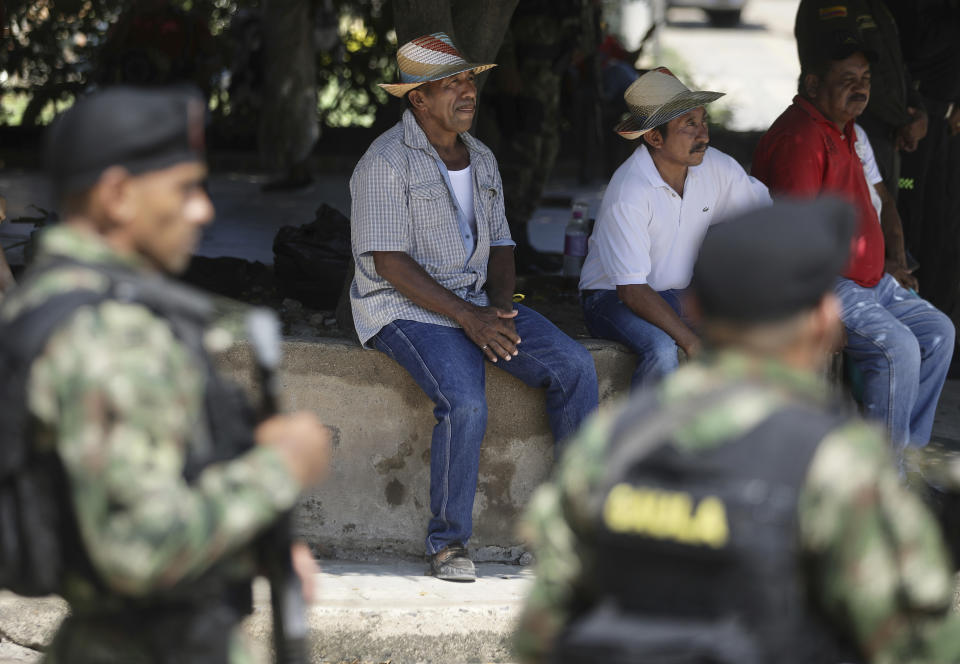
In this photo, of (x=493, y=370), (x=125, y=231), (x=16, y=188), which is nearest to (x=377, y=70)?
(x=16, y=188)

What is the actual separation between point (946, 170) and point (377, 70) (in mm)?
6563

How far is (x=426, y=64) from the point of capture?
475cm

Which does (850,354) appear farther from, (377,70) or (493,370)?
(377,70)

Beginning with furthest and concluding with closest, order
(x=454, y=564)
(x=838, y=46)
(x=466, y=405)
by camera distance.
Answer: (x=838, y=46) < (x=454, y=564) < (x=466, y=405)

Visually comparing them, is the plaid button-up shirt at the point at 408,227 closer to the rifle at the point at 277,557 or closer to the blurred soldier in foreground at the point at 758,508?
the rifle at the point at 277,557

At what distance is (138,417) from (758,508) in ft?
2.99

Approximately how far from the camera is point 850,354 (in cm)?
504

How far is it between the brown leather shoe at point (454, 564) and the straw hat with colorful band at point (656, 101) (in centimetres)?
166

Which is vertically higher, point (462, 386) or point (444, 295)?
point (444, 295)

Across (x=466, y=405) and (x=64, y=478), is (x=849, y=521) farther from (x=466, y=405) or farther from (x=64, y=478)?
(x=466, y=405)

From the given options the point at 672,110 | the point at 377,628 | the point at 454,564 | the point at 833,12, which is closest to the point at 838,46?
the point at 833,12

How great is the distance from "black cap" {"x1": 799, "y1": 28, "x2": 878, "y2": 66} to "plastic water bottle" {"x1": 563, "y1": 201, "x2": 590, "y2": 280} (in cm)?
127

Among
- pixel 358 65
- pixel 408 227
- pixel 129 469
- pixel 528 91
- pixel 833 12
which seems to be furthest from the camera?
pixel 358 65

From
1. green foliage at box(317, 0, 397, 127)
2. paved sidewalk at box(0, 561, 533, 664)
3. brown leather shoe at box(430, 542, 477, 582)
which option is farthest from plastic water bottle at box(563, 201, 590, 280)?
green foliage at box(317, 0, 397, 127)
